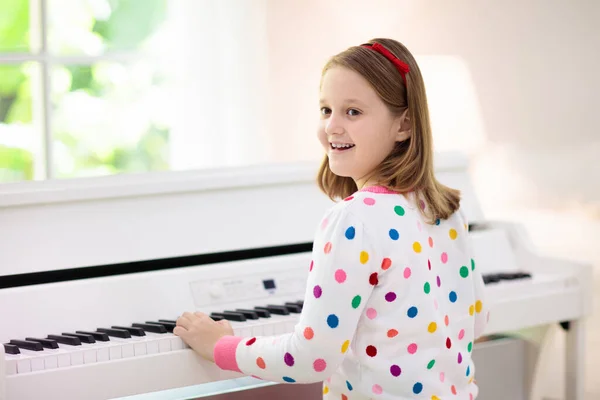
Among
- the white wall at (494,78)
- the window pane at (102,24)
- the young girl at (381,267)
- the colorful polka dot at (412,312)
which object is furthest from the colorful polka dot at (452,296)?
the window pane at (102,24)

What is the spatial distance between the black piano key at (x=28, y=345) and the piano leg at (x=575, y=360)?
1418 millimetres

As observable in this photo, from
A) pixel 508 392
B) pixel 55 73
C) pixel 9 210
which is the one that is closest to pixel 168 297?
pixel 9 210

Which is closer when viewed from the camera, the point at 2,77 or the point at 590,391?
the point at 590,391

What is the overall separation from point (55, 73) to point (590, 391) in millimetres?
3032

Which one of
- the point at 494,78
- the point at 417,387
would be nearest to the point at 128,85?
the point at 494,78

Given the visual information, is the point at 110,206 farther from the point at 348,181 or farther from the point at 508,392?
the point at 508,392

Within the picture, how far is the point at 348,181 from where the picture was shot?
1.53m

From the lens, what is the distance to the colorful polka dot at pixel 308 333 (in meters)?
Answer: 1.26

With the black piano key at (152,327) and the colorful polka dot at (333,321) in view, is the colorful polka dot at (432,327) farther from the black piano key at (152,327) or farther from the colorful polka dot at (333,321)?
the black piano key at (152,327)

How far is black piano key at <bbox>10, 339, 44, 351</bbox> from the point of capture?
1599mm

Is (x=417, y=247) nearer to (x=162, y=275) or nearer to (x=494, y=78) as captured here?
(x=162, y=275)

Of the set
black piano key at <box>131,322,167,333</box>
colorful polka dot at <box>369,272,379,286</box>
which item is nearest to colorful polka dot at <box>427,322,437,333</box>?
colorful polka dot at <box>369,272,379,286</box>

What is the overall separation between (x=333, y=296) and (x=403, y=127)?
0.31 metres

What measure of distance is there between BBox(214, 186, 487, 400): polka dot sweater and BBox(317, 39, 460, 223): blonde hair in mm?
25
